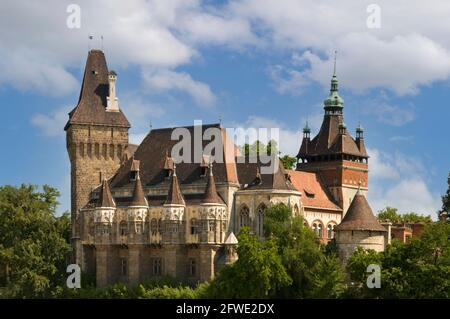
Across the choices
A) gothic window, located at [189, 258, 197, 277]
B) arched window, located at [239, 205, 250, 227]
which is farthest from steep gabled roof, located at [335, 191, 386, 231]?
gothic window, located at [189, 258, 197, 277]

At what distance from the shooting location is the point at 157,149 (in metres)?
112

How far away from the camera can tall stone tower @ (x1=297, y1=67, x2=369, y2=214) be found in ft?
389

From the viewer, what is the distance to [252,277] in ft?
303

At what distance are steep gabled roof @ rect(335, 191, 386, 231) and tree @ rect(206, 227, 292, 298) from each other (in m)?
12.3

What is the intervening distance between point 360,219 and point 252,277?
51.3 feet

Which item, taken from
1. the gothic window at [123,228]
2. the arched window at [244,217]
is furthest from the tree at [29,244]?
the arched window at [244,217]

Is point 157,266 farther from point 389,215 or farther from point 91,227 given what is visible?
point 389,215

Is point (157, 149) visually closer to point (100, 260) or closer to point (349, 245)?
point (100, 260)

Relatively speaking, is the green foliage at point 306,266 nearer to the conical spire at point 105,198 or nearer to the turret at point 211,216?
the turret at point 211,216

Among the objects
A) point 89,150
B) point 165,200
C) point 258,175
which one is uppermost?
point 89,150

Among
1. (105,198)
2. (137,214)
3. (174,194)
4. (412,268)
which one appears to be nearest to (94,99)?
(105,198)

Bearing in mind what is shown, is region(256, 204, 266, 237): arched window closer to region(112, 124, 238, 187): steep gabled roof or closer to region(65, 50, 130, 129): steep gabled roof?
region(112, 124, 238, 187): steep gabled roof

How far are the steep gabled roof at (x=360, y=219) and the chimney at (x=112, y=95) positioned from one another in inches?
862

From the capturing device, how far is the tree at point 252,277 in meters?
91.8
